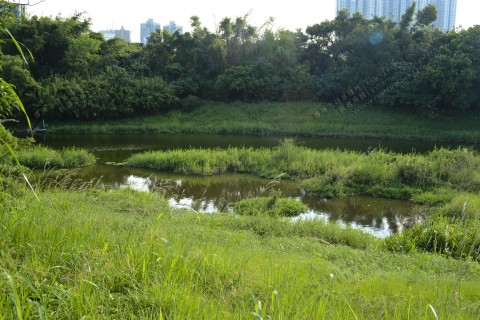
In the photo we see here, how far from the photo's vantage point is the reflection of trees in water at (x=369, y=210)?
9477mm

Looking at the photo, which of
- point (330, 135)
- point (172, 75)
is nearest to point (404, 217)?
point (330, 135)

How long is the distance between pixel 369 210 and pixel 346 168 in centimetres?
235

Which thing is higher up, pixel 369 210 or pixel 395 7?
pixel 395 7

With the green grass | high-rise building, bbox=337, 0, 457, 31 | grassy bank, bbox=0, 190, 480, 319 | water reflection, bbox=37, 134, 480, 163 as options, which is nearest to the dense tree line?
water reflection, bbox=37, 134, 480, 163

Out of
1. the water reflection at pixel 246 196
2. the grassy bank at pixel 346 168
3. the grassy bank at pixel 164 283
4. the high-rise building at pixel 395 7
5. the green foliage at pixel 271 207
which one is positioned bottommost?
the water reflection at pixel 246 196

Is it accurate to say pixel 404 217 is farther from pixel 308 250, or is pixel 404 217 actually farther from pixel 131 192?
pixel 131 192

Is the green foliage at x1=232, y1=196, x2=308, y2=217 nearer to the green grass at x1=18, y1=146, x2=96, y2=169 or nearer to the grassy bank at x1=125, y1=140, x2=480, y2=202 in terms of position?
the grassy bank at x1=125, y1=140, x2=480, y2=202

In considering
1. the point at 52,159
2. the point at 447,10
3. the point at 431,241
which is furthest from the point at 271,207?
the point at 447,10

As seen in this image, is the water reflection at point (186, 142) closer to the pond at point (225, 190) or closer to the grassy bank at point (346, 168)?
the pond at point (225, 190)

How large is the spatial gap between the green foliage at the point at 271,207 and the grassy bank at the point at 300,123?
15.5 metres

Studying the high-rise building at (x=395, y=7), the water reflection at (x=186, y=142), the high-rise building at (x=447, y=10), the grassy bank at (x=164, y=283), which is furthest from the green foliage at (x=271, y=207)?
the high-rise building at (x=447, y=10)

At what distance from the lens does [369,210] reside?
10281mm

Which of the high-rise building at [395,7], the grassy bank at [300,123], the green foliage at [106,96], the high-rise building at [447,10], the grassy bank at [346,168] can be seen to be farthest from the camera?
the high-rise building at [447,10]

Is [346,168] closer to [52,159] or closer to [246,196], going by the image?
[246,196]
